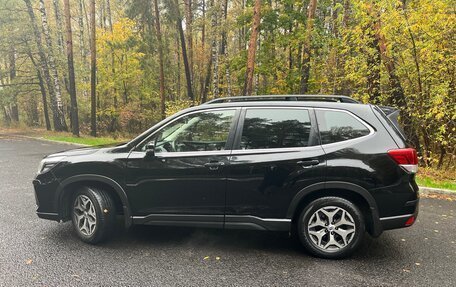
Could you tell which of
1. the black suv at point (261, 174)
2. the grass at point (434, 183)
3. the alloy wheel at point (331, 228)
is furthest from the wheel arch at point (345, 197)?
the grass at point (434, 183)

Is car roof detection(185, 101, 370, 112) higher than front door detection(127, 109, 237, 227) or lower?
higher

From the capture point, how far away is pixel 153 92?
26.6 m

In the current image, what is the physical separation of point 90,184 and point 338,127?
3.20 meters

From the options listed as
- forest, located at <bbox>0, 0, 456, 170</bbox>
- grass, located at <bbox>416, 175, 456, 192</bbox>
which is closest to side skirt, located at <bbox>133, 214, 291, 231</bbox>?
grass, located at <bbox>416, 175, 456, 192</bbox>

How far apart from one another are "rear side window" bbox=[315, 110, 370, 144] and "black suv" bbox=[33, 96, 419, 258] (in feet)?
0.04

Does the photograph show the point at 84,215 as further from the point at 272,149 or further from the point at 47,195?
the point at 272,149

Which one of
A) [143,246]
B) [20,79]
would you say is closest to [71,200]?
[143,246]

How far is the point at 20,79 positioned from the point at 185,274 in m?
26.8

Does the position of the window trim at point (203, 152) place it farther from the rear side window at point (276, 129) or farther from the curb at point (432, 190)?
the curb at point (432, 190)

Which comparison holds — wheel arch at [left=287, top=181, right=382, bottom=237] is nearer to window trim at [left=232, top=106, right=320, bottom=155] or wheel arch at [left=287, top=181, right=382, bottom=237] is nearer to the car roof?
window trim at [left=232, top=106, right=320, bottom=155]

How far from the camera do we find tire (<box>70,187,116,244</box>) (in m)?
4.13

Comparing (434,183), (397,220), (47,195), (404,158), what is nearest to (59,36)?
(47,195)

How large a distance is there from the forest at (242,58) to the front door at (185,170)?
6477 millimetres

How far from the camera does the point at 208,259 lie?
12.5 ft
